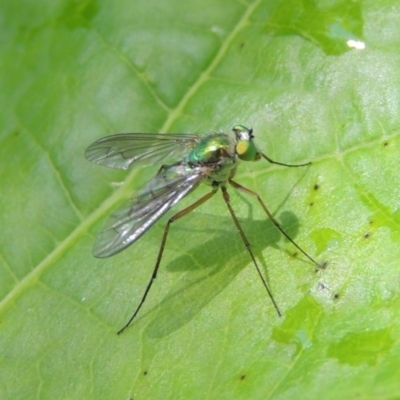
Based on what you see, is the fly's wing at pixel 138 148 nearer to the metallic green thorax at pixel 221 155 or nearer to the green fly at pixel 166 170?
the green fly at pixel 166 170

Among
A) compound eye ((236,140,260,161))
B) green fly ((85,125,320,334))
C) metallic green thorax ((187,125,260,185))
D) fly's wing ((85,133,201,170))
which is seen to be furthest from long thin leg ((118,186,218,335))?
fly's wing ((85,133,201,170))

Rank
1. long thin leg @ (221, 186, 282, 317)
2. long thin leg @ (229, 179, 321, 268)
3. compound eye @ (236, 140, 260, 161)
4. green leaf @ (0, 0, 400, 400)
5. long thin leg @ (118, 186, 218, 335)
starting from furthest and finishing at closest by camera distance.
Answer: compound eye @ (236, 140, 260, 161) → long thin leg @ (118, 186, 218, 335) → long thin leg @ (229, 179, 321, 268) → long thin leg @ (221, 186, 282, 317) → green leaf @ (0, 0, 400, 400)

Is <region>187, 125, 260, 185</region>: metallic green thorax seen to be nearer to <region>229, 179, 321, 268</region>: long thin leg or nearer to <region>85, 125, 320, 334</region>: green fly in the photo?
<region>85, 125, 320, 334</region>: green fly

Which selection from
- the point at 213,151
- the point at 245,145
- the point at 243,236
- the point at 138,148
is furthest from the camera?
the point at 138,148

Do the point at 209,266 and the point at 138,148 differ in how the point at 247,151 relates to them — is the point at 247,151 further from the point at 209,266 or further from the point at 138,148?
the point at 138,148

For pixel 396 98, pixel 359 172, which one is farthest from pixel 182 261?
pixel 396 98

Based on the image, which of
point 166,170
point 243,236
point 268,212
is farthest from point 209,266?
point 166,170

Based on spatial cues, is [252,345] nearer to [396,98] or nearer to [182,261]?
[182,261]
